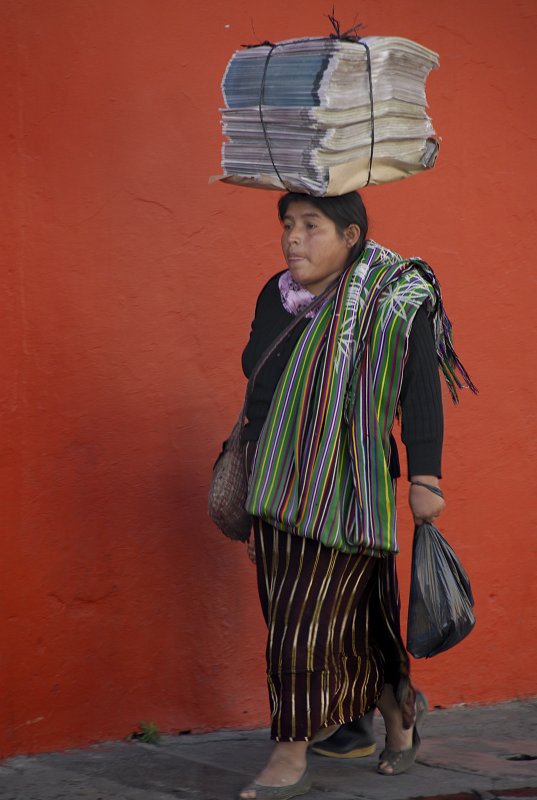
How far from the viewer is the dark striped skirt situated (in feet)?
11.9

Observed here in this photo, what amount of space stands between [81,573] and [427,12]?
7.71 ft

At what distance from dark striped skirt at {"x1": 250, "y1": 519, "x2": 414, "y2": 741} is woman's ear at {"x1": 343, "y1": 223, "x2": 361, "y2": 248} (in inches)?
33.2

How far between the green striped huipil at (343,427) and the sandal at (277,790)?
692 mm

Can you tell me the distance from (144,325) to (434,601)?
52.3 inches

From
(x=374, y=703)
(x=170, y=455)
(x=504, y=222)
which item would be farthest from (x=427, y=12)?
(x=374, y=703)

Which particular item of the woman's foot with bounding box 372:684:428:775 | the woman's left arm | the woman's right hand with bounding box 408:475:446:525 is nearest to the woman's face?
the woman's left arm

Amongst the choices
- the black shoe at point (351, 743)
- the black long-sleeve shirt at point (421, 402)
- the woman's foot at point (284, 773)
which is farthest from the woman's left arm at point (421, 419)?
the black shoe at point (351, 743)

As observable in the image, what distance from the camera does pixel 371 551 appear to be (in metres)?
3.61

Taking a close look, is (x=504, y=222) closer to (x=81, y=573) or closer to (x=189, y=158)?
(x=189, y=158)

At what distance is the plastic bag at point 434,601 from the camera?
11.7 feet

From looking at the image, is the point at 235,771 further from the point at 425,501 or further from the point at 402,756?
the point at 425,501

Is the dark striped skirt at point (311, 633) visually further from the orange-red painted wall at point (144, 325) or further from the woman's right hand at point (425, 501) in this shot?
the orange-red painted wall at point (144, 325)

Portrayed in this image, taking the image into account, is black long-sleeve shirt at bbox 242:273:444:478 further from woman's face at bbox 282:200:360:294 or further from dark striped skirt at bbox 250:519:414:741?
dark striped skirt at bbox 250:519:414:741

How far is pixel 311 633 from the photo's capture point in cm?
362
